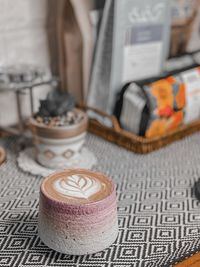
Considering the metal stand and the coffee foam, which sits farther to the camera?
the metal stand

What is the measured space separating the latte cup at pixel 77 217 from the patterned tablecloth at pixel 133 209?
31 mm

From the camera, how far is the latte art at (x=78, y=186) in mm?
632

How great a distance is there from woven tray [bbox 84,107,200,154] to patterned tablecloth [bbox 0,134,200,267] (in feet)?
0.05

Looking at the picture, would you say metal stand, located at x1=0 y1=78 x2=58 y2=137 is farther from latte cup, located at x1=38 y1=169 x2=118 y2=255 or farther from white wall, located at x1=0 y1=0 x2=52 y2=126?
latte cup, located at x1=38 y1=169 x2=118 y2=255

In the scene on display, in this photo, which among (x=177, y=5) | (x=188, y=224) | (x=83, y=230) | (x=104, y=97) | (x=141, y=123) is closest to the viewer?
(x=83, y=230)

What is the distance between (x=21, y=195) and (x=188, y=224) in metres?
0.29

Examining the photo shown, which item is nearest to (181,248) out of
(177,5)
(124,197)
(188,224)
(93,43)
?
(188,224)

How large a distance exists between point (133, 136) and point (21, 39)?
0.36m

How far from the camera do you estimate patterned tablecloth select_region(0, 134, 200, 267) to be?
2.12ft

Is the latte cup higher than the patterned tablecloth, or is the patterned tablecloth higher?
the latte cup

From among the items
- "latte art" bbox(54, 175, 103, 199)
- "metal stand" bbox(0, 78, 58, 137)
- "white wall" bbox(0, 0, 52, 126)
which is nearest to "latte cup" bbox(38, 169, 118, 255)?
"latte art" bbox(54, 175, 103, 199)

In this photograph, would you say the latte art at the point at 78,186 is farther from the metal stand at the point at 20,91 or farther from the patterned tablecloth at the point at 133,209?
the metal stand at the point at 20,91

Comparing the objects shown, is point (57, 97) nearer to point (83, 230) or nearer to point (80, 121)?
point (80, 121)

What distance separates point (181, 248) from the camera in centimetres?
66
